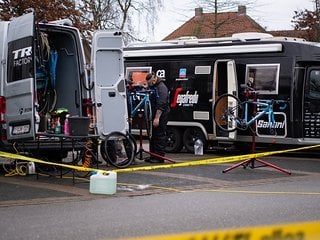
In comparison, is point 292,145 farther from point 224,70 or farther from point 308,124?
point 224,70

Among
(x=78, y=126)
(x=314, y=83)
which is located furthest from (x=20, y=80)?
(x=314, y=83)

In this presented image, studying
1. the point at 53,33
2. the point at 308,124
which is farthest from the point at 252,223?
the point at 308,124

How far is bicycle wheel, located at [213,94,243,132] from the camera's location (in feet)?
48.9

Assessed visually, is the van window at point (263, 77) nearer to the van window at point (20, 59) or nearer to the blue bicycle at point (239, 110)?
the blue bicycle at point (239, 110)

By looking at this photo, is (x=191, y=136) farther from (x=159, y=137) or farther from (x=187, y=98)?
(x=159, y=137)

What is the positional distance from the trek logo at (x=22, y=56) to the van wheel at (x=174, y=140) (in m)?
6.83

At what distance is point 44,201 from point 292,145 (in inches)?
338

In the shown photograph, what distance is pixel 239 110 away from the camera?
15.0m

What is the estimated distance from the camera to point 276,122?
14.8 metres

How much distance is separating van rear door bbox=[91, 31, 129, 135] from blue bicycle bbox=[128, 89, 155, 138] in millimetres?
1286

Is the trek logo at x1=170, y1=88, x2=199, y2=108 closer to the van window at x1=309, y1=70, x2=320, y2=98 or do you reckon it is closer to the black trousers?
the van window at x1=309, y1=70, x2=320, y2=98

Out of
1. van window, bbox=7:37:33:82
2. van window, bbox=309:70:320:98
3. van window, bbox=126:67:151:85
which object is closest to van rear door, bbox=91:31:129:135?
van window, bbox=7:37:33:82

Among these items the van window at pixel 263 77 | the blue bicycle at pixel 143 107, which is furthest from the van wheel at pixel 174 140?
the blue bicycle at pixel 143 107

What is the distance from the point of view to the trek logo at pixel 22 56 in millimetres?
9984
